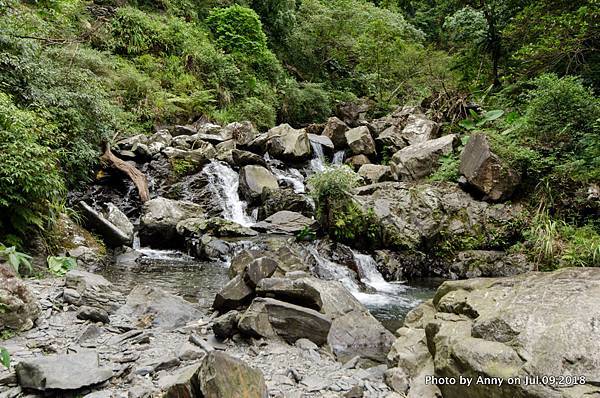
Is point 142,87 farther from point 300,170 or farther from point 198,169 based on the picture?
point 300,170

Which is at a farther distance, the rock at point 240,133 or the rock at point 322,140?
the rock at point 322,140

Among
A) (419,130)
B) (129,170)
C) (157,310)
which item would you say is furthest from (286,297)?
(419,130)

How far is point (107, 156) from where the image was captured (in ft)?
38.0

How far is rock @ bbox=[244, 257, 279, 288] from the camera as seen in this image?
510 centimetres

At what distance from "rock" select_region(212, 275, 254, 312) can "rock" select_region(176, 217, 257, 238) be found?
4857 mm

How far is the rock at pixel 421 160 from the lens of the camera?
445 inches

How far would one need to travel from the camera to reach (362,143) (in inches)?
609

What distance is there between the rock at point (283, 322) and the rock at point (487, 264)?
5.51 metres

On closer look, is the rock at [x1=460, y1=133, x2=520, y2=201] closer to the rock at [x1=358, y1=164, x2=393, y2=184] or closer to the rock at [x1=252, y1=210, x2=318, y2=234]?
the rock at [x1=358, y1=164, x2=393, y2=184]

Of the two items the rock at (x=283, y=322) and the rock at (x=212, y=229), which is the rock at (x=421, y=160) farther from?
the rock at (x=283, y=322)

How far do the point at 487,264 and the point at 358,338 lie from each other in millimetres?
5167

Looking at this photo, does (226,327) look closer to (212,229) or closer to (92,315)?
(92,315)

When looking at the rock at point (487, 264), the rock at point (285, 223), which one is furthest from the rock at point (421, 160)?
the rock at point (285, 223)

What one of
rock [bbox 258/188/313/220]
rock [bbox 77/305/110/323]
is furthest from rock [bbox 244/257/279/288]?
rock [bbox 258/188/313/220]
